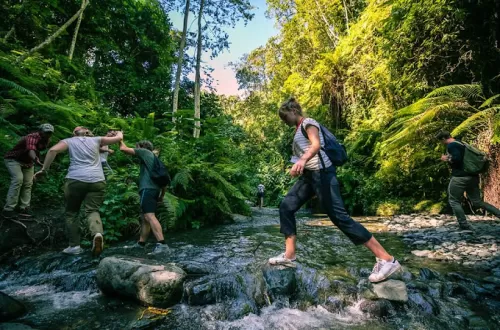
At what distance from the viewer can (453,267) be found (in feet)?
14.0

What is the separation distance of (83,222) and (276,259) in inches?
151

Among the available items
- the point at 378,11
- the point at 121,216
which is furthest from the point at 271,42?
the point at 121,216

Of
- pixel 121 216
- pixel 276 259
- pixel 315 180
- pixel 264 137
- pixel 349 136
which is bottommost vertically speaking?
pixel 276 259

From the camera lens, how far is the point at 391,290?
316 cm

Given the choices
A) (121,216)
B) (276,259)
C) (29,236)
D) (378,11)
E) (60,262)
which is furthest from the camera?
(378,11)

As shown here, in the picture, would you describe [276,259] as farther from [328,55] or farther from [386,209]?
[328,55]

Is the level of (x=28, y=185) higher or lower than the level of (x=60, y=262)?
higher

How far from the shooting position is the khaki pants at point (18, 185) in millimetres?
4938

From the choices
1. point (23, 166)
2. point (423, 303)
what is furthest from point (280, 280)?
point (23, 166)

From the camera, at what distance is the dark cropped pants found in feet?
10.2

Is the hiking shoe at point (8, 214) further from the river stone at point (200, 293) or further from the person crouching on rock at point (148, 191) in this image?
the river stone at point (200, 293)

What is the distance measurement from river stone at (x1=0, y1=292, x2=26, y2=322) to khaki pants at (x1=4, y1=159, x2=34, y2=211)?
2.70 m

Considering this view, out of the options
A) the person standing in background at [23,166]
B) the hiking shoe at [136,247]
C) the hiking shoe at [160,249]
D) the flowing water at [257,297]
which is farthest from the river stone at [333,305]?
the person standing in background at [23,166]

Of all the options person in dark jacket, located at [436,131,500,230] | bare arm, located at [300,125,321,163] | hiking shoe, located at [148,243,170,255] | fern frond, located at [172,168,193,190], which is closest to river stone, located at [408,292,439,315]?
bare arm, located at [300,125,321,163]
